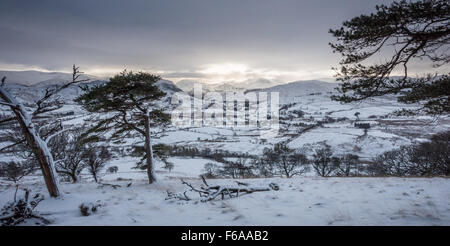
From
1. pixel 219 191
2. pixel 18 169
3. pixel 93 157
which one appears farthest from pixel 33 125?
pixel 18 169

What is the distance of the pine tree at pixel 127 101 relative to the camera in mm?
9766

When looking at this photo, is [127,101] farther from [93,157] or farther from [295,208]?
[93,157]

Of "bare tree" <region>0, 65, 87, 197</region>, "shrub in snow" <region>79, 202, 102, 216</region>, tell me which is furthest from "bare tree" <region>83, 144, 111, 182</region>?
"shrub in snow" <region>79, 202, 102, 216</region>

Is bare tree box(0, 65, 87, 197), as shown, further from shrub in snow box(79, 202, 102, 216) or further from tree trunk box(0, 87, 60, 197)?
shrub in snow box(79, 202, 102, 216)

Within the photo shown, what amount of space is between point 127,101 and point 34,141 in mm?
5054

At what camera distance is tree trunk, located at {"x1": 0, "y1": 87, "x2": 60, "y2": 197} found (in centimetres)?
641

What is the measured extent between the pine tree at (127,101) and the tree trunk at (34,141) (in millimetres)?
2505

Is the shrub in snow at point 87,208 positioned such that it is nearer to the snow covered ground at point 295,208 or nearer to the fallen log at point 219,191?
the snow covered ground at point 295,208

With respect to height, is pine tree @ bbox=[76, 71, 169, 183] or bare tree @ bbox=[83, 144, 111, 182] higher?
pine tree @ bbox=[76, 71, 169, 183]

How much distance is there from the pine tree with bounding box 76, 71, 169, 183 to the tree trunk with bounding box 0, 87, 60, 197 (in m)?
2.51

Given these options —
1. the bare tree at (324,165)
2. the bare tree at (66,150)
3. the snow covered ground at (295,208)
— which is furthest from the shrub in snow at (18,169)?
the bare tree at (324,165)

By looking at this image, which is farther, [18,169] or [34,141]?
[18,169]

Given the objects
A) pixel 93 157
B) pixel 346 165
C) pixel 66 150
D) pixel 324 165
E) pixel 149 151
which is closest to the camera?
pixel 149 151

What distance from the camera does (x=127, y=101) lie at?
11375 mm
